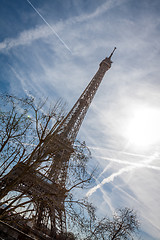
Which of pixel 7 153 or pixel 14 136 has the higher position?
pixel 14 136

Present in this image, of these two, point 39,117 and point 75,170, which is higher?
point 39,117

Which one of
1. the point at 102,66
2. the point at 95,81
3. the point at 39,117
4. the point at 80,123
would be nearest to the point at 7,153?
the point at 39,117

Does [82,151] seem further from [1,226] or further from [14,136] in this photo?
[1,226]

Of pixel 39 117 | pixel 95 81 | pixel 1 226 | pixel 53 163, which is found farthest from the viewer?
pixel 95 81

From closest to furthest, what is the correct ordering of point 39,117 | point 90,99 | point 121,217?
point 39,117 < point 121,217 < point 90,99

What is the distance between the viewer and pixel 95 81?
1344 inches

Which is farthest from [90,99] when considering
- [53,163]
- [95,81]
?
[53,163]

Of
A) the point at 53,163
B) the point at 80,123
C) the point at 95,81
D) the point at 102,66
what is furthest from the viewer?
the point at 102,66

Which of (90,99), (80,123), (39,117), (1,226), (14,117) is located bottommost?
(1,226)

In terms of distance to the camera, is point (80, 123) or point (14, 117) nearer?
point (14, 117)

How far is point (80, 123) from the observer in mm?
27938

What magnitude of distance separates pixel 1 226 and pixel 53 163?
4.64 metres

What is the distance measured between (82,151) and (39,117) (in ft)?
7.61

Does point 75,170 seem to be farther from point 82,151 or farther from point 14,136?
point 14,136
